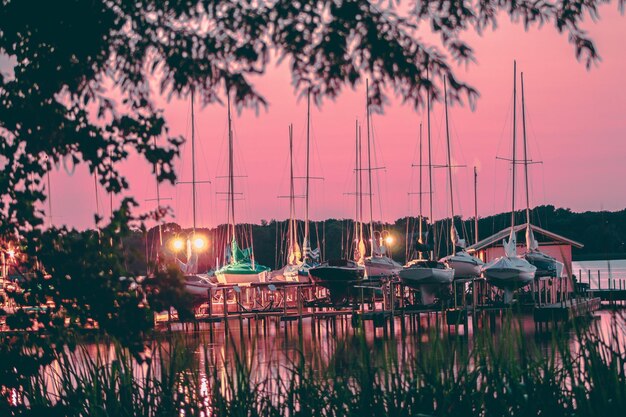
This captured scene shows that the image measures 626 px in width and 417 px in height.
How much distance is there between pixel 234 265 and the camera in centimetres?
4991

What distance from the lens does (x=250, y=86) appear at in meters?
8.11

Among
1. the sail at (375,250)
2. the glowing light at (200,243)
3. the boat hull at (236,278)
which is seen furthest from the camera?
the glowing light at (200,243)

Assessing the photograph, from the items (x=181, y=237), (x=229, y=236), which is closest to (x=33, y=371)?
(x=181, y=237)

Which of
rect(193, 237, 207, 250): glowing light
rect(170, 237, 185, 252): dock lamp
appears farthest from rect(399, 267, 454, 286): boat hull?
rect(193, 237, 207, 250): glowing light

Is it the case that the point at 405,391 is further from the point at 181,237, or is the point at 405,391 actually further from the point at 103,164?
the point at 181,237

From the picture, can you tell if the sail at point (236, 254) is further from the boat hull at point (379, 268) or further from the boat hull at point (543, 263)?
the boat hull at point (543, 263)

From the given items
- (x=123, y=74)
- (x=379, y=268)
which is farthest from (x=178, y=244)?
(x=123, y=74)

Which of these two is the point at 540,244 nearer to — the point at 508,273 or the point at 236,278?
the point at 236,278

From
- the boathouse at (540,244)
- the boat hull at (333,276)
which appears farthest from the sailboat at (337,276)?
the boathouse at (540,244)

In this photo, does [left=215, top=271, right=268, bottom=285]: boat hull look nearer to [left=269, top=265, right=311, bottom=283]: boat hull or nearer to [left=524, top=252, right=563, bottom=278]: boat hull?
[left=269, top=265, right=311, bottom=283]: boat hull

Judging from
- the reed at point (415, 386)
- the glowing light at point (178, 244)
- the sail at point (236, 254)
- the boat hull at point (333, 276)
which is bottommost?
the reed at point (415, 386)

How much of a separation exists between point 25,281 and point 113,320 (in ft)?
3.82

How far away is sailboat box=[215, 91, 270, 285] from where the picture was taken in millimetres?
48938

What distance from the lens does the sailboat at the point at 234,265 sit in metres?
48.9
